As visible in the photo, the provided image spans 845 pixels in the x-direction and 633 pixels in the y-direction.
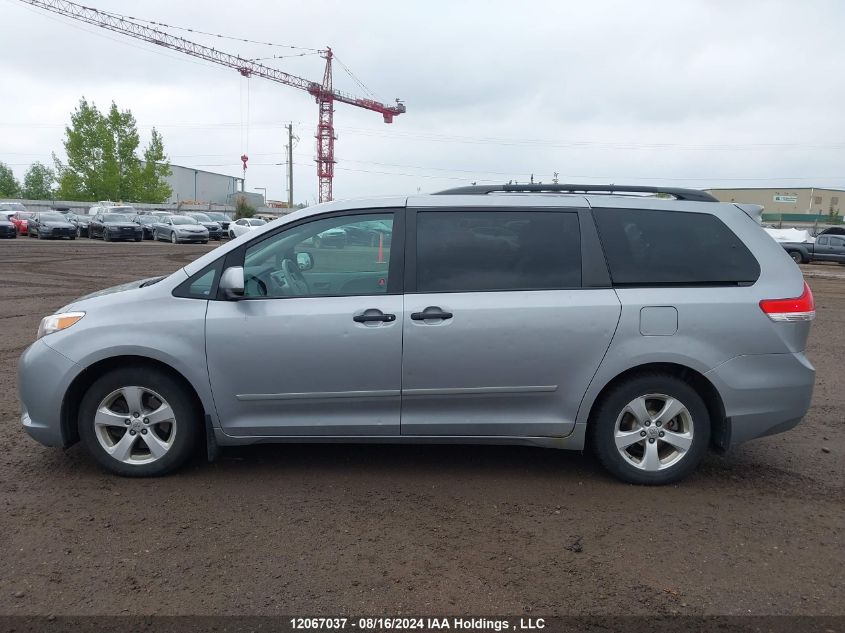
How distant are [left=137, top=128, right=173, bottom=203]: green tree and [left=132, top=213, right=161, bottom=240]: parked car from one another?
32057 mm

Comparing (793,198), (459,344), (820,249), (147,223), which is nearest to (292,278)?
(459,344)

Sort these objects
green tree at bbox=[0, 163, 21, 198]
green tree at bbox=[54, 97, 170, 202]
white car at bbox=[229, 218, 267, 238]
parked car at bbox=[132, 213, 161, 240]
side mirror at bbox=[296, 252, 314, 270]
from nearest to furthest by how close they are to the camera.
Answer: side mirror at bbox=[296, 252, 314, 270]
white car at bbox=[229, 218, 267, 238]
parked car at bbox=[132, 213, 161, 240]
green tree at bbox=[54, 97, 170, 202]
green tree at bbox=[0, 163, 21, 198]

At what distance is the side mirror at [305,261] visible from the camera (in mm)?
4586

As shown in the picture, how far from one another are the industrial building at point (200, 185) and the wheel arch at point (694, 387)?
97575 mm

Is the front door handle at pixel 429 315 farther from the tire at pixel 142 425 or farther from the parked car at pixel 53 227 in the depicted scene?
the parked car at pixel 53 227

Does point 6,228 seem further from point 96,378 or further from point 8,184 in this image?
point 8,184

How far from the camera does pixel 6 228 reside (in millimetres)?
37781

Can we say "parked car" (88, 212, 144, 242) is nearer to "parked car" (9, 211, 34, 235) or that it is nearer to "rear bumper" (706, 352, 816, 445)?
"parked car" (9, 211, 34, 235)

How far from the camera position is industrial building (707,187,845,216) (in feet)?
291

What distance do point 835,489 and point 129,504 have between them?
14.0ft

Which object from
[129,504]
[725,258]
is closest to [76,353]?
[129,504]

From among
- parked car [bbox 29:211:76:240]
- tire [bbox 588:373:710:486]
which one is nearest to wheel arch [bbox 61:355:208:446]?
tire [bbox 588:373:710:486]

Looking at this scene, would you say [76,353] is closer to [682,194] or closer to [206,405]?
[206,405]

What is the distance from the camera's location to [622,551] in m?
3.56
